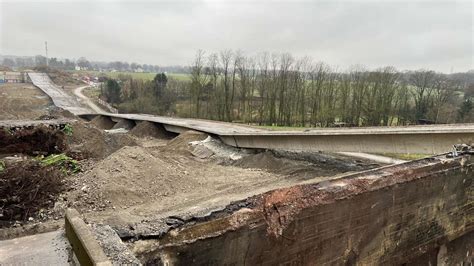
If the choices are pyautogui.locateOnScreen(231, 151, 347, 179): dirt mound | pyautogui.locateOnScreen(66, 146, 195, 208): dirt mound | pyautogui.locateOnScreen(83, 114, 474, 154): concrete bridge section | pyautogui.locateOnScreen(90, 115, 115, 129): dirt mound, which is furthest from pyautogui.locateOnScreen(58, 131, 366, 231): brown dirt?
pyautogui.locateOnScreen(90, 115, 115, 129): dirt mound

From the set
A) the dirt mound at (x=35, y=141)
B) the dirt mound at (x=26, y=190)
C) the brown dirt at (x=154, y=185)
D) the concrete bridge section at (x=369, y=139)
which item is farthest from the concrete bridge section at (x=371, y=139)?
the dirt mound at (x=26, y=190)

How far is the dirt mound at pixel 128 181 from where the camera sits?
39.7ft

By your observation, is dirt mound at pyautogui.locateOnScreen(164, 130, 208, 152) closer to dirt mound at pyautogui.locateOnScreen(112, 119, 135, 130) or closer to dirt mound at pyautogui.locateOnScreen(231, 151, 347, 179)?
dirt mound at pyautogui.locateOnScreen(231, 151, 347, 179)

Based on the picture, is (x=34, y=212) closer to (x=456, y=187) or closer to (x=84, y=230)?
(x=84, y=230)

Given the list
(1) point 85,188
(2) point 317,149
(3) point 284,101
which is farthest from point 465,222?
(3) point 284,101

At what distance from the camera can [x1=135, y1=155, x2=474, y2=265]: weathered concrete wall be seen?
6445mm

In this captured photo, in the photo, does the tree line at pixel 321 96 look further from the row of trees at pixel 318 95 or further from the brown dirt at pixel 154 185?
the brown dirt at pixel 154 185

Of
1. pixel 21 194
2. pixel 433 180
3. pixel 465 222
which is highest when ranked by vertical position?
pixel 433 180

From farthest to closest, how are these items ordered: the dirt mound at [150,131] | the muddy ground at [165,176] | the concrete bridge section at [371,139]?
the dirt mound at [150,131]
the concrete bridge section at [371,139]
the muddy ground at [165,176]

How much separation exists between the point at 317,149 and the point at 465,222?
7.39 m

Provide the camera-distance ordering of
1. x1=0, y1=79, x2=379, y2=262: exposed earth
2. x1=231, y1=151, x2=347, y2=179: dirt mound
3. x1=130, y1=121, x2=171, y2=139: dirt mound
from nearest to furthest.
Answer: x1=0, y1=79, x2=379, y2=262: exposed earth < x1=231, y1=151, x2=347, y2=179: dirt mound < x1=130, y1=121, x2=171, y2=139: dirt mound

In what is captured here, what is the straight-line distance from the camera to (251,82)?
141 feet

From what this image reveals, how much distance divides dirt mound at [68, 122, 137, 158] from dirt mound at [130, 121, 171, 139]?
6.23m

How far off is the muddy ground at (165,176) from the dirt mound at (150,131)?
623 cm
